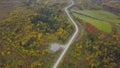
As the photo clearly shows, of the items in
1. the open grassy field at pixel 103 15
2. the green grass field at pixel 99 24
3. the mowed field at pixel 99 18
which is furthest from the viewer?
the open grassy field at pixel 103 15

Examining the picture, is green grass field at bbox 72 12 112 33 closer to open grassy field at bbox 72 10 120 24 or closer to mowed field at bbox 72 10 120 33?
mowed field at bbox 72 10 120 33

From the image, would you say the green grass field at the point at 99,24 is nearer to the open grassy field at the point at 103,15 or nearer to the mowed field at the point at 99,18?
the mowed field at the point at 99,18

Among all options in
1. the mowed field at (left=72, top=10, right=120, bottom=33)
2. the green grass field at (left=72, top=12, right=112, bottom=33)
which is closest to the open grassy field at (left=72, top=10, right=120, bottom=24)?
the mowed field at (left=72, top=10, right=120, bottom=33)

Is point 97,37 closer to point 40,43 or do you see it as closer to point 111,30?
point 111,30

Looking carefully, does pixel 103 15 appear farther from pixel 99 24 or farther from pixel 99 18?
pixel 99 24

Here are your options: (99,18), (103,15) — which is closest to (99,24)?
(99,18)

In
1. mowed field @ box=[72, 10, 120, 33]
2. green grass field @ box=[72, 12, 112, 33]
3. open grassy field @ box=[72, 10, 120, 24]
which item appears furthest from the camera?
open grassy field @ box=[72, 10, 120, 24]

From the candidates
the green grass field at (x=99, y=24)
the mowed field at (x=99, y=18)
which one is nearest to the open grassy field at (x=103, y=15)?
the mowed field at (x=99, y=18)

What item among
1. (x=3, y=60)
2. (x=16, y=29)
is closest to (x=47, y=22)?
(x=16, y=29)

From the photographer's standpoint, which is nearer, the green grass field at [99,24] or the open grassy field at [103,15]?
the green grass field at [99,24]
